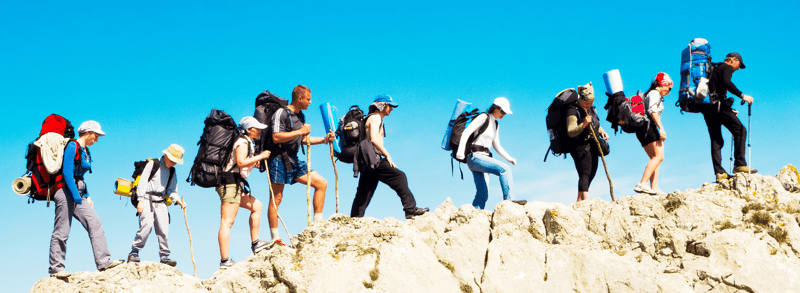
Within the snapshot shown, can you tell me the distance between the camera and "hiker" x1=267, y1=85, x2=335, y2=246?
10398 mm

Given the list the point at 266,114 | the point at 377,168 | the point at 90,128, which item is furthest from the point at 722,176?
the point at 90,128

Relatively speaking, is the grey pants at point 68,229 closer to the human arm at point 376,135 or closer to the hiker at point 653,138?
the human arm at point 376,135

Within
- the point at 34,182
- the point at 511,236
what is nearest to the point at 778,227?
the point at 511,236

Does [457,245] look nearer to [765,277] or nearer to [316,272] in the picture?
[316,272]

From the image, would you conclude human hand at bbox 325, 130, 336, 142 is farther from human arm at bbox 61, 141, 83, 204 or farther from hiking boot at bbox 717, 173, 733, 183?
hiking boot at bbox 717, 173, 733, 183

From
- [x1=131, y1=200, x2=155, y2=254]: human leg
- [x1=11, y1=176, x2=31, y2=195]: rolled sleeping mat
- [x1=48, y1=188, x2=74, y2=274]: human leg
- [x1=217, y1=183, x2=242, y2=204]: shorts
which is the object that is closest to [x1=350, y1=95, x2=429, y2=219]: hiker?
[x1=217, y1=183, x2=242, y2=204]: shorts

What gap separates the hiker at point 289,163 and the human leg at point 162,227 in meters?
1.74

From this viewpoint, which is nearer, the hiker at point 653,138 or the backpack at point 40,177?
the backpack at point 40,177

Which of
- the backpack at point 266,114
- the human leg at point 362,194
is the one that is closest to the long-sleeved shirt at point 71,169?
the backpack at point 266,114

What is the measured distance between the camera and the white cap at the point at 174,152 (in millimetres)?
10562

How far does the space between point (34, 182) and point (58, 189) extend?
382mm

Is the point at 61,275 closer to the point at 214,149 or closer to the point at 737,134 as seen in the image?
the point at 214,149

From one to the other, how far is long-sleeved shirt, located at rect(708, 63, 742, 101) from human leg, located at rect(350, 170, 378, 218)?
664cm

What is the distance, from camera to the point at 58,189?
31.1 feet
